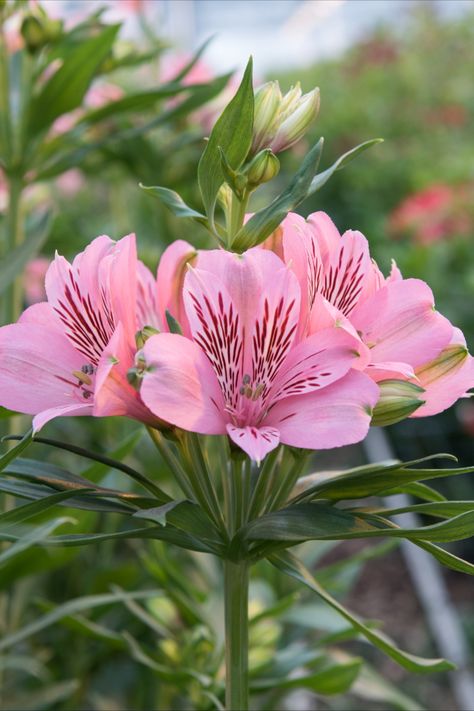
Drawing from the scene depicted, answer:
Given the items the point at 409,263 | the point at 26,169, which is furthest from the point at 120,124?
the point at 409,263

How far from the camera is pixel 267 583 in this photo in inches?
39.6

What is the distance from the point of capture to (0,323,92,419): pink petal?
45cm

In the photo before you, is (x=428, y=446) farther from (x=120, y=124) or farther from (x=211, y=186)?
(x=211, y=186)

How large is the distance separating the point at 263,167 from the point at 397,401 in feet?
0.45

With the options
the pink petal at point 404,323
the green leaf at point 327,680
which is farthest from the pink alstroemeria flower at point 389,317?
the green leaf at point 327,680

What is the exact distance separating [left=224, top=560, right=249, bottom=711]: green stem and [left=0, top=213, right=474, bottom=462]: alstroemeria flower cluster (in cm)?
10

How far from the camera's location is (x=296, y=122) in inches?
19.1

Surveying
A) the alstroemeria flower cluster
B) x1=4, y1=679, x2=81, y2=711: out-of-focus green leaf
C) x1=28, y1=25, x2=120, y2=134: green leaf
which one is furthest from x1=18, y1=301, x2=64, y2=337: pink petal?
x1=4, y1=679, x2=81, y2=711: out-of-focus green leaf

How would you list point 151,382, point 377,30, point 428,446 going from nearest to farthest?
1. point 151,382
2. point 428,446
3. point 377,30

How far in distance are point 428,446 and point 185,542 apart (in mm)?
2018

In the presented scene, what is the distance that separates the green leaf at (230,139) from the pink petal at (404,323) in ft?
0.31

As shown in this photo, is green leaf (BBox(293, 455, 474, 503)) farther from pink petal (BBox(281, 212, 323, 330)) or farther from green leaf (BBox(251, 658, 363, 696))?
green leaf (BBox(251, 658, 363, 696))

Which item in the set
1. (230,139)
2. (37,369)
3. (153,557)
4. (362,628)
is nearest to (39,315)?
(37,369)

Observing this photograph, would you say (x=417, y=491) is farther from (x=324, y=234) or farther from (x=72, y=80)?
(x=72, y=80)
